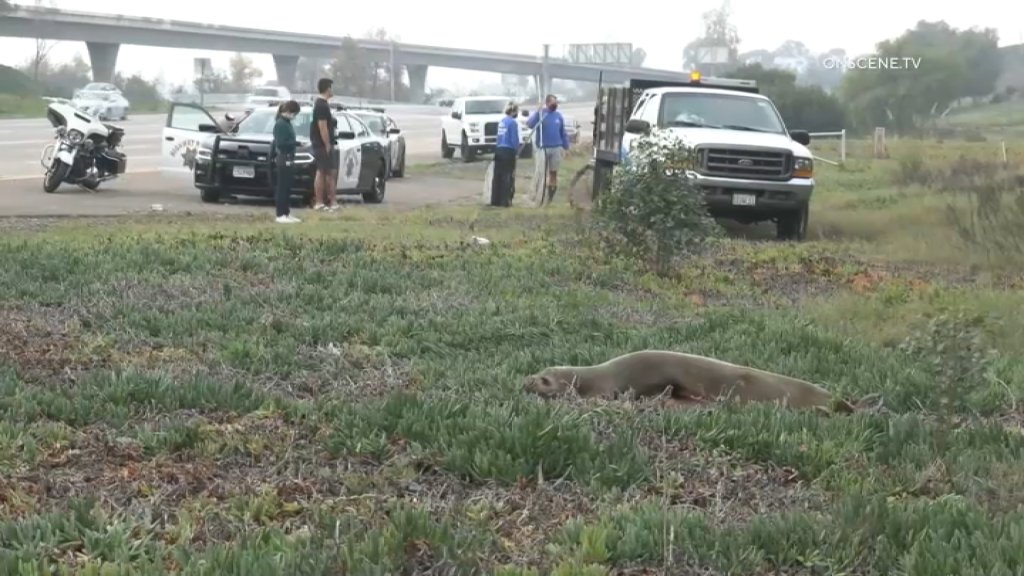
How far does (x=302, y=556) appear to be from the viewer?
3.51 m

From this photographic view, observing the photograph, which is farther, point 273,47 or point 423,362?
point 273,47

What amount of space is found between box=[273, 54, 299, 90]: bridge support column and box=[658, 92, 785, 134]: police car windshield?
3071 inches

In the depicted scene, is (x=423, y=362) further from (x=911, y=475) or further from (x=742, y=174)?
(x=742, y=174)

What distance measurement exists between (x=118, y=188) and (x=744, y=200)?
10741 mm

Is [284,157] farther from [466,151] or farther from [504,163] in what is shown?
[466,151]

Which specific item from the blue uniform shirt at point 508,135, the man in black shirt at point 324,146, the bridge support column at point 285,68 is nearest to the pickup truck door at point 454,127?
the blue uniform shirt at point 508,135

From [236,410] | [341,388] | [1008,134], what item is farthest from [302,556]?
[1008,134]

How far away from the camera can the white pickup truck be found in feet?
51.1

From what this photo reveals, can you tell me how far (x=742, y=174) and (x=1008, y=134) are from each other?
3334 cm

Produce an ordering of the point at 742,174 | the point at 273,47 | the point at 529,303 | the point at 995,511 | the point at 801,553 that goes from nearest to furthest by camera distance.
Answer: the point at 801,553 → the point at 995,511 → the point at 529,303 → the point at 742,174 → the point at 273,47

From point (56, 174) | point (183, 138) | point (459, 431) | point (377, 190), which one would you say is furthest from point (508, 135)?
point (459, 431)

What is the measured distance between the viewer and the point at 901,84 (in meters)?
54.6

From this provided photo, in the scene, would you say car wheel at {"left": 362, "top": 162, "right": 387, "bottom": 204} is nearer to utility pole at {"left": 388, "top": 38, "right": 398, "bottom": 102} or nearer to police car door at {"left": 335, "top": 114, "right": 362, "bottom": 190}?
police car door at {"left": 335, "top": 114, "right": 362, "bottom": 190}

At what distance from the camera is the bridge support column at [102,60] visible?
3162 inches
